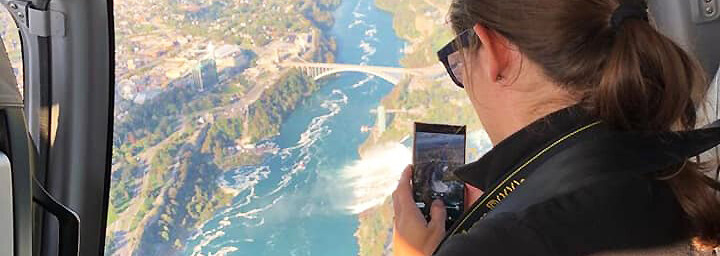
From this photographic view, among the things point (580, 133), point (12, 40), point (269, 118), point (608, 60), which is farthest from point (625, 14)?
point (12, 40)

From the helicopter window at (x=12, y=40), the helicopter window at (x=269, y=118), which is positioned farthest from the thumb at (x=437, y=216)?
the helicopter window at (x=12, y=40)

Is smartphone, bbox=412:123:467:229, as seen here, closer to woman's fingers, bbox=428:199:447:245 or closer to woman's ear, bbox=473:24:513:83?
woman's fingers, bbox=428:199:447:245

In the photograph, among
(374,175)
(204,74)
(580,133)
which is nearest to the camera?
(580,133)

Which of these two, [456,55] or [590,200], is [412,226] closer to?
[456,55]

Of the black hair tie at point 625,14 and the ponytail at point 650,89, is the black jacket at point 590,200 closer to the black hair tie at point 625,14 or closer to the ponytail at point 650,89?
the ponytail at point 650,89

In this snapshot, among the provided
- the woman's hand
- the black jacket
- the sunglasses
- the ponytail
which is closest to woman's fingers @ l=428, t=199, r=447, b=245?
the woman's hand

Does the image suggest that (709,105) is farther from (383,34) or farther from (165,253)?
(165,253)
